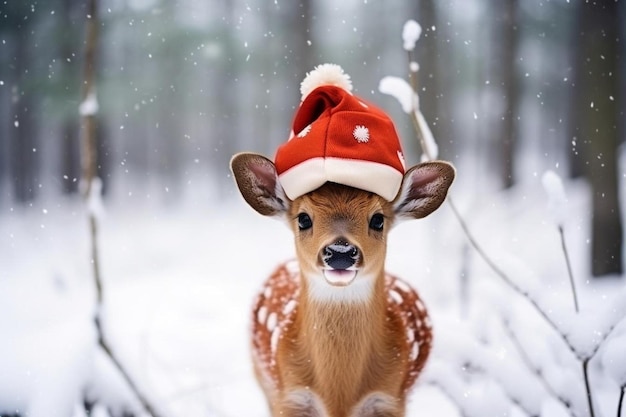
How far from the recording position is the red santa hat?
4.08 feet

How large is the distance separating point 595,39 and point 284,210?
107 inches

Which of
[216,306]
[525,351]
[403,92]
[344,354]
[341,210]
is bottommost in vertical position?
[216,306]

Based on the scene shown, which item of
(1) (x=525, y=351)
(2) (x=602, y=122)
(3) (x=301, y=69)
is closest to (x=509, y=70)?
(2) (x=602, y=122)

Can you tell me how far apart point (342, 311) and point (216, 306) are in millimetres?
1971

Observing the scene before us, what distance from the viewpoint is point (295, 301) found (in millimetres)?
1557

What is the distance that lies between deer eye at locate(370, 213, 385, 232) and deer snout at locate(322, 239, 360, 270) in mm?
150

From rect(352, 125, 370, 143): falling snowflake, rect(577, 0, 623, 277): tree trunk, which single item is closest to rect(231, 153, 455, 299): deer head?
rect(352, 125, 370, 143): falling snowflake

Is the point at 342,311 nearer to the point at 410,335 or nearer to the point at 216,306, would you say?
the point at 410,335

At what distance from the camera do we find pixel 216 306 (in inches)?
128

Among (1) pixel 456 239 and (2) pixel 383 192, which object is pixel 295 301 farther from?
(1) pixel 456 239

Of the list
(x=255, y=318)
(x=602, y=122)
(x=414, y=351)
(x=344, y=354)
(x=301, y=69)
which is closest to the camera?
(x=344, y=354)

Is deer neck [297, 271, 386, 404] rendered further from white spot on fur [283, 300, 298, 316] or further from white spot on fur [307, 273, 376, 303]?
white spot on fur [283, 300, 298, 316]

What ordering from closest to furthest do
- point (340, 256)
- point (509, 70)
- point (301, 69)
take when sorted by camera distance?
point (340, 256), point (301, 69), point (509, 70)

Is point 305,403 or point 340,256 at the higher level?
point 340,256
